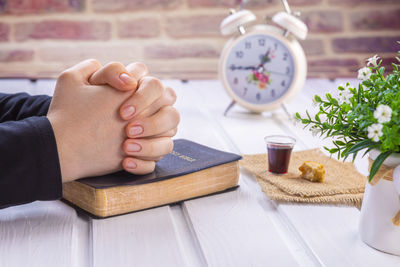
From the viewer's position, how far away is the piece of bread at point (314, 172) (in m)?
1.07

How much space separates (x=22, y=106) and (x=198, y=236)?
1.87 ft

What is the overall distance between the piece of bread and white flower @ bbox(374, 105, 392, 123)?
0.36 metres

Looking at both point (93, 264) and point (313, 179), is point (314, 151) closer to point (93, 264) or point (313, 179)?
point (313, 179)

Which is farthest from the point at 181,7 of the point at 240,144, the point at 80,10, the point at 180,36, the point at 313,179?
the point at 313,179

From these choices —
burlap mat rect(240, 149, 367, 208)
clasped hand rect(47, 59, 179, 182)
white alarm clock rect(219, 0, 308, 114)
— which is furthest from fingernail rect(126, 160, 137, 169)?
white alarm clock rect(219, 0, 308, 114)

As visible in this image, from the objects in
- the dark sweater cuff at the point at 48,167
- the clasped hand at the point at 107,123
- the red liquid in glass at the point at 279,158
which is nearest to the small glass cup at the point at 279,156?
the red liquid in glass at the point at 279,158

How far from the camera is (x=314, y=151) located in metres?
1.30

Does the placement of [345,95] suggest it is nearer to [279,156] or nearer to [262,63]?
[279,156]

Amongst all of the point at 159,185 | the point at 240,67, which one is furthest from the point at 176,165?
the point at 240,67

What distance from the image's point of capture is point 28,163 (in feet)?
2.88

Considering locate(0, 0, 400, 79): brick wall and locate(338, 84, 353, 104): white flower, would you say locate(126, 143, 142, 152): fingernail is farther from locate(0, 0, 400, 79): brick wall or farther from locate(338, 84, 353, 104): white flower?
locate(0, 0, 400, 79): brick wall

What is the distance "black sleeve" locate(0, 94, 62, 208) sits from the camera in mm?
875

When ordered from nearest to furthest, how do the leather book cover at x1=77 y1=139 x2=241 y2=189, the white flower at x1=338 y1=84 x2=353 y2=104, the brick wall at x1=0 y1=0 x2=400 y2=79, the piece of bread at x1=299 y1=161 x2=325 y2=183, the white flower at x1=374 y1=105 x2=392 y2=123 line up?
1. the white flower at x1=374 y1=105 x2=392 y2=123
2. the white flower at x1=338 y1=84 x2=353 y2=104
3. the leather book cover at x1=77 y1=139 x2=241 y2=189
4. the piece of bread at x1=299 y1=161 x2=325 y2=183
5. the brick wall at x1=0 y1=0 x2=400 y2=79

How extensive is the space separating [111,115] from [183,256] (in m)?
0.32
